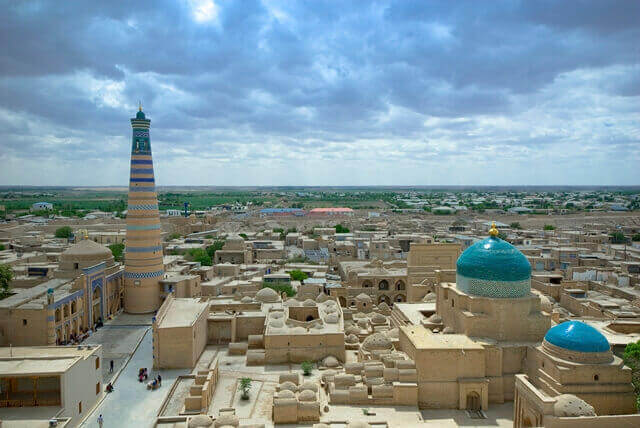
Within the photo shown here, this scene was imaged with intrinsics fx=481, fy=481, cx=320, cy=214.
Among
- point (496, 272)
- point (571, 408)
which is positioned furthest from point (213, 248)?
point (571, 408)

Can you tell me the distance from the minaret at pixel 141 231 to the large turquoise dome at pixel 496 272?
18849mm

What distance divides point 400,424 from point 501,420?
12.3 ft

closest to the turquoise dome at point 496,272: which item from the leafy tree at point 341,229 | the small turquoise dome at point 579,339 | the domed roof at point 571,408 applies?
the small turquoise dome at point 579,339

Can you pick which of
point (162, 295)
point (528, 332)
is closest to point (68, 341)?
point (162, 295)

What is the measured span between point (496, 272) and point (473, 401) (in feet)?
16.2

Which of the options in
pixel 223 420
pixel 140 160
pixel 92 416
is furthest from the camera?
pixel 140 160

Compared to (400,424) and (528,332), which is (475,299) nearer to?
(528,332)

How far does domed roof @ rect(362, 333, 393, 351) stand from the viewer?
20084mm

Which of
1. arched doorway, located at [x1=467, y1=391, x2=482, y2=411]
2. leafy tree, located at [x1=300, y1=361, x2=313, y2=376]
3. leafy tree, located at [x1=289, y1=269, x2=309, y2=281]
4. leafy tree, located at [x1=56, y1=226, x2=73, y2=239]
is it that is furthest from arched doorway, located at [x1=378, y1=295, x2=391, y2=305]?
leafy tree, located at [x1=56, y1=226, x2=73, y2=239]

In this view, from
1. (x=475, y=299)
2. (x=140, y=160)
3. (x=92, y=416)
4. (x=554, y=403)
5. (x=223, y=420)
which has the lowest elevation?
(x=92, y=416)

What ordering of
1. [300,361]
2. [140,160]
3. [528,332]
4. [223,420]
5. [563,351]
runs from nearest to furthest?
1. [223,420]
2. [563,351]
3. [528,332]
4. [300,361]
5. [140,160]

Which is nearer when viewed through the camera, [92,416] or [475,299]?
[92,416]

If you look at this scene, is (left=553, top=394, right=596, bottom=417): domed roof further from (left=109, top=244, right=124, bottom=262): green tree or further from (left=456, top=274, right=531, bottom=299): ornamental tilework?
(left=109, top=244, right=124, bottom=262): green tree

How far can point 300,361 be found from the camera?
20812 mm
